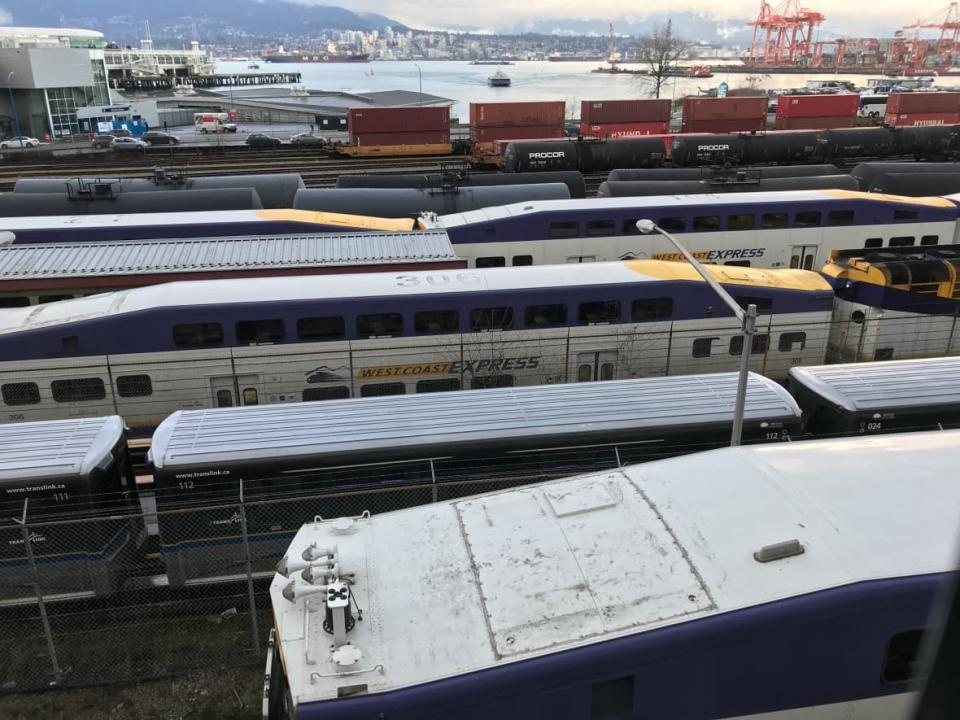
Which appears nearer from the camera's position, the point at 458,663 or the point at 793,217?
the point at 458,663

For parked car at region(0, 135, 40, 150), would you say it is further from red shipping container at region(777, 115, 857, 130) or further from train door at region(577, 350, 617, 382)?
train door at region(577, 350, 617, 382)

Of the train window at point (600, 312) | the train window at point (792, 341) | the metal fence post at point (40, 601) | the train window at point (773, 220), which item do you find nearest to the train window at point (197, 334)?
the metal fence post at point (40, 601)

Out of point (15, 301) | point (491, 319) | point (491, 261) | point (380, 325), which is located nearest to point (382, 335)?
point (380, 325)

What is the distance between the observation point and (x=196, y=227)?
24.2m

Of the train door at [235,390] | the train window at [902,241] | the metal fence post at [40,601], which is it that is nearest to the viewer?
the metal fence post at [40,601]

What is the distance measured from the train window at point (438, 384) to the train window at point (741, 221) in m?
14.8

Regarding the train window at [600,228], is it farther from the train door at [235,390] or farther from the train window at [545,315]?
the train door at [235,390]

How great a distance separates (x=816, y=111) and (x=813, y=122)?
96 centimetres

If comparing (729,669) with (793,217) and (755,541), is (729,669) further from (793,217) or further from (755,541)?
(793,217)

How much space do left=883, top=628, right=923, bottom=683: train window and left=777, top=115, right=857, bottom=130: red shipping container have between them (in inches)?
2587

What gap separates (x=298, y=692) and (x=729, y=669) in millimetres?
3880

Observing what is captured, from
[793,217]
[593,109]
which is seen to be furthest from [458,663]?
[593,109]

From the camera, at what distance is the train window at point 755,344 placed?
61.1ft

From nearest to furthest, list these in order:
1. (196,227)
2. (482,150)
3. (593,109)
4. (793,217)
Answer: (196,227)
(793,217)
(482,150)
(593,109)
